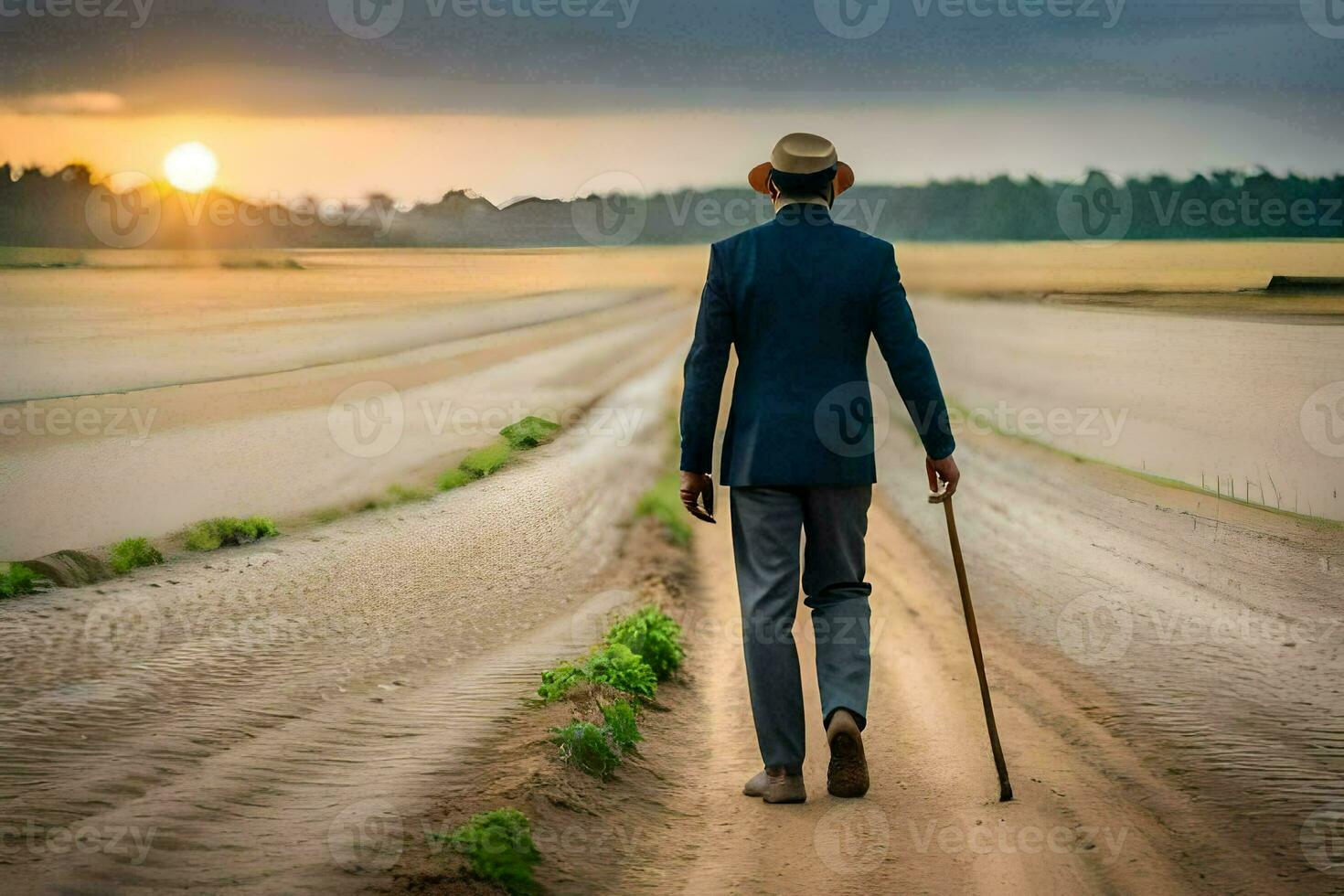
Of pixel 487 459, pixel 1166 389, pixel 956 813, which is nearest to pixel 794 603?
pixel 956 813

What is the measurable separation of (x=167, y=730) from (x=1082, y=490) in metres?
13.4

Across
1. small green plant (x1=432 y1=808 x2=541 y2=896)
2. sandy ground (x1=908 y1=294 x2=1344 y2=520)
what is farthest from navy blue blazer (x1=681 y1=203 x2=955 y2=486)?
sandy ground (x1=908 y1=294 x2=1344 y2=520)

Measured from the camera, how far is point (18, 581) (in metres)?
7.29

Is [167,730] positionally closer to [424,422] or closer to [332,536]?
[332,536]

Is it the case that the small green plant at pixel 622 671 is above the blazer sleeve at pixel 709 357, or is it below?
below

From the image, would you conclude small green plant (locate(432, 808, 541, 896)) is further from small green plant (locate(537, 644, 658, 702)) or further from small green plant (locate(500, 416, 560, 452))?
small green plant (locate(500, 416, 560, 452))

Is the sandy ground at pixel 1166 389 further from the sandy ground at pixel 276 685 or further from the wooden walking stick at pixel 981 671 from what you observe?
the sandy ground at pixel 276 685

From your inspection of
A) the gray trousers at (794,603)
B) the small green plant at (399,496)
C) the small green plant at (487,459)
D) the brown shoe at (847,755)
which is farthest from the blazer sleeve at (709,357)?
the small green plant at (487,459)

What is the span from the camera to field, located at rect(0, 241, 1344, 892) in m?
4.89

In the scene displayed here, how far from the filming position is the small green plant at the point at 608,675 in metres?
6.74

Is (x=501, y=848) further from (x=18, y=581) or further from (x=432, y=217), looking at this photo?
(x=432, y=217)

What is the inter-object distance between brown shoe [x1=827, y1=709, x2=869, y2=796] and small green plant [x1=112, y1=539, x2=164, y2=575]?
16.4ft

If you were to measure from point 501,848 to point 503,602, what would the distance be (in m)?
5.50

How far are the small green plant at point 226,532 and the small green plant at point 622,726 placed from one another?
3994 mm
